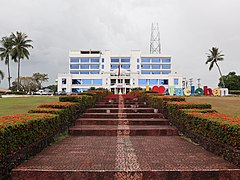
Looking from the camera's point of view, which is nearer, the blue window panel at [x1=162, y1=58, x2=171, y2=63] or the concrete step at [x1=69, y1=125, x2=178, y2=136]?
the concrete step at [x1=69, y1=125, x2=178, y2=136]

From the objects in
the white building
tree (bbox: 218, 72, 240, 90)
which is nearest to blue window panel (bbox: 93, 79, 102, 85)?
the white building

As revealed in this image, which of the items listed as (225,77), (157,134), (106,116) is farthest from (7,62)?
(225,77)

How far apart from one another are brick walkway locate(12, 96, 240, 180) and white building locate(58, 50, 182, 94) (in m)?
51.2

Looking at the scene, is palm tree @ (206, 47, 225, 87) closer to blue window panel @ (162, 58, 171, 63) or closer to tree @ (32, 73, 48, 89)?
blue window panel @ (162, 58, 171, 63)

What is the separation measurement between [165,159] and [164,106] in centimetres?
554

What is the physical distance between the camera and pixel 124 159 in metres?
5.12

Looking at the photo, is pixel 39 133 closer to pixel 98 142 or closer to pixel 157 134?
pixel 98 142

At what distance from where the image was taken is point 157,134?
841 centimetres

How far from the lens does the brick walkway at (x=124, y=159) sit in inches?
169

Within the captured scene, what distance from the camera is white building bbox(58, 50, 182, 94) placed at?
62.1 m

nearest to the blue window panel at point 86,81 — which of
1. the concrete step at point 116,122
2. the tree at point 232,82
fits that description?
the tree at point 232,82

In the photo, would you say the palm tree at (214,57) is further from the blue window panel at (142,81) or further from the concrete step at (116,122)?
the concrete step at (116,122)

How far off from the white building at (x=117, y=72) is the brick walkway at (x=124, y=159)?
2015 inches

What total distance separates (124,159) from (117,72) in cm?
5735
